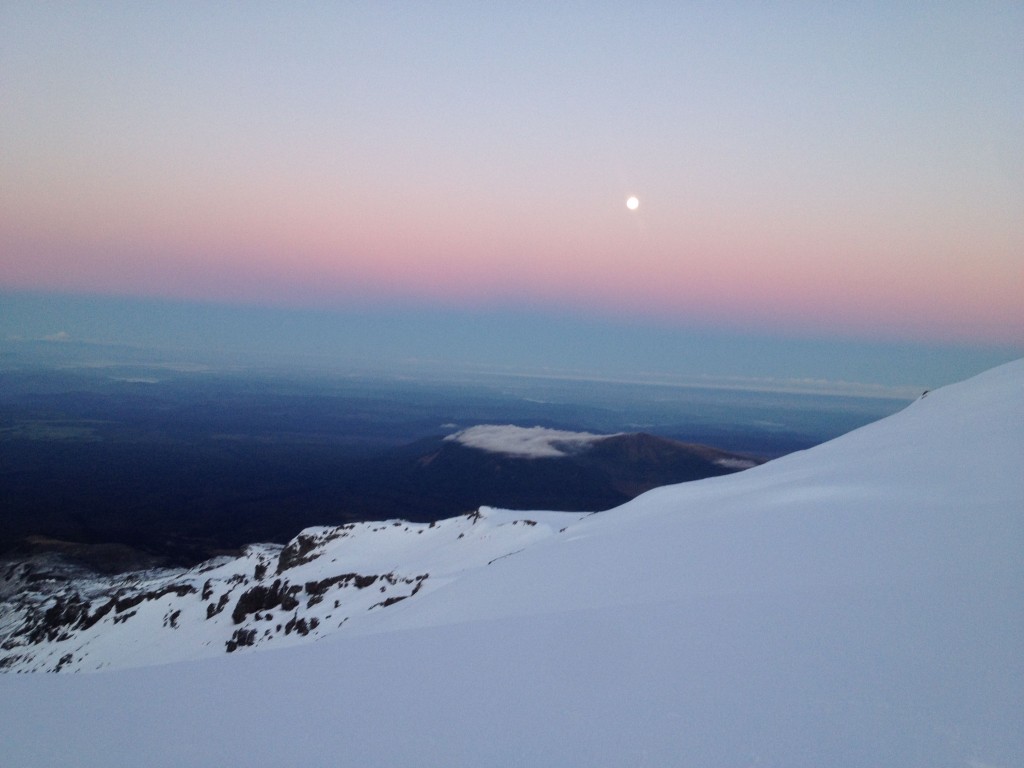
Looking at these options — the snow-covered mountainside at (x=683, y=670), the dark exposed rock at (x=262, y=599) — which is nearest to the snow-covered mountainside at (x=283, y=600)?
the dark exposed rock at (x=262, y=599)

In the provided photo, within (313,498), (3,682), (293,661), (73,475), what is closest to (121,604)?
(3,682)

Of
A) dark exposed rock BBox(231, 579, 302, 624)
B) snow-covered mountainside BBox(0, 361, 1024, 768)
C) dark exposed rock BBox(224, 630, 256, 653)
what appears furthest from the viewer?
dark exposed rock BBox(231, 579, 302, 624)

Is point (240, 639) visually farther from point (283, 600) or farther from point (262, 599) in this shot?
point (262, 599)

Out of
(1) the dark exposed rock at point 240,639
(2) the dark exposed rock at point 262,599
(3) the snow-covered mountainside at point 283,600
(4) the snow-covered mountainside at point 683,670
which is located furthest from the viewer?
(2) the dark exposed rock at point 262,599

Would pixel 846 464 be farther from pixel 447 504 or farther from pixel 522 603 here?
pixel 447 504

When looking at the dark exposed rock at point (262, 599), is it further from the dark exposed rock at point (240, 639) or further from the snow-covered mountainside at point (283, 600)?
the dark exposed rock at point (240, 639)

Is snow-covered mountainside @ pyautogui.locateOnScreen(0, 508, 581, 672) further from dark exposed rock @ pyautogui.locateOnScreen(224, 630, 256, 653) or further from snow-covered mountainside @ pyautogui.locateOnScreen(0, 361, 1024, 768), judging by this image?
snow-covered mountainside @ pyautogui.locateOnScreen(0, 361, 1024, 768)

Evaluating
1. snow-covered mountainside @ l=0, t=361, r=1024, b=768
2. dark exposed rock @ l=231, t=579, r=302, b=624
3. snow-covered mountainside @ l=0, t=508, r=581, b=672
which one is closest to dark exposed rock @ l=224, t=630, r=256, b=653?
snow-covered mountainside @ l=0, t=508, r=581, b=672

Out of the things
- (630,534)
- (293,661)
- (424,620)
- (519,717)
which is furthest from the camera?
(630,534)
